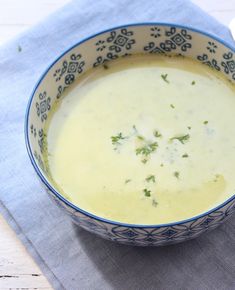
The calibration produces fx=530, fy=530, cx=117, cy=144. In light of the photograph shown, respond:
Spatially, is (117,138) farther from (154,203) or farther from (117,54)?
(117,54)

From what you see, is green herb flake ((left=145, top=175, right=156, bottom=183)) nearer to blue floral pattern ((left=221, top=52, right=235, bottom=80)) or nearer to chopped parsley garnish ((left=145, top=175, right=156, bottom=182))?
chopped parsley garnish ((left=145, top=175, right=156, bottom=182))

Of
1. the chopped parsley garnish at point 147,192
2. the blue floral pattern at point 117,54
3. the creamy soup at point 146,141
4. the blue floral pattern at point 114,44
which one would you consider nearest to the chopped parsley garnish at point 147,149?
the creamy soup at point 146,141

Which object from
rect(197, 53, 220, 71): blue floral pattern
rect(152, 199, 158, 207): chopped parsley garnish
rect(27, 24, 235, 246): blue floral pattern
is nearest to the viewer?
rect(152, 199, 158, 207): chopped parsley garnish

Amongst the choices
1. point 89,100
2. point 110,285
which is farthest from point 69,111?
point 110,285

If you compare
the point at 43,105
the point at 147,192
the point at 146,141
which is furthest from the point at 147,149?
the point at 43,105

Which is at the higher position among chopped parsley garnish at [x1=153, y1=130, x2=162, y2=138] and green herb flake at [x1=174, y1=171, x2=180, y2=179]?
chopped parsley garnish at [x1=153, y1=130, x2=162, y2=138]

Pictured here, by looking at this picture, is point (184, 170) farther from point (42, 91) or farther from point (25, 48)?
point (25, 48)

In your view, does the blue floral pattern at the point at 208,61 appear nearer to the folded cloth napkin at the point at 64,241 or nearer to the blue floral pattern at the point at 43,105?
the folded cloth napkin at the point at 64,241

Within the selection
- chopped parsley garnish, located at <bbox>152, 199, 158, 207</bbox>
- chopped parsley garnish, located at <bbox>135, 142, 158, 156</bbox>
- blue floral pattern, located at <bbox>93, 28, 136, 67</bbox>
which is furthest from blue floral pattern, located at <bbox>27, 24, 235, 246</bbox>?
chopped parsley garnish, located at <bbox>135, 142, 158, 156</bbox>
